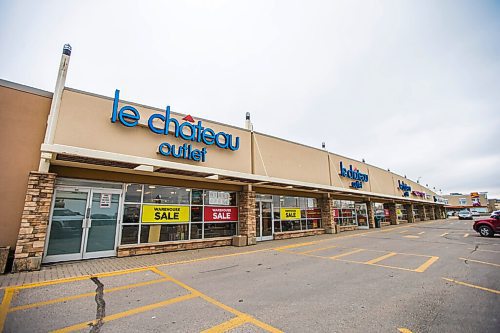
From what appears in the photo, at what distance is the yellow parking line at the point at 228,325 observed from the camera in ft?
12.1

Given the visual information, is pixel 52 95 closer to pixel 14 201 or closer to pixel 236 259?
pixel 14 201

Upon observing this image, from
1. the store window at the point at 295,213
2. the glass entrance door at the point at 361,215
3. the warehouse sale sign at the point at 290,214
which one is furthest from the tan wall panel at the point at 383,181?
the warehouse sale sign at the point at 290,214

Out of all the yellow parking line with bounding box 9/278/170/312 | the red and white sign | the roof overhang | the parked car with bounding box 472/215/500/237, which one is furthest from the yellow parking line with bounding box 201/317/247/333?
the parked car with bounding box 472/215/500/237

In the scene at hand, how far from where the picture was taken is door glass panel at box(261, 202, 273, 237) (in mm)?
14904

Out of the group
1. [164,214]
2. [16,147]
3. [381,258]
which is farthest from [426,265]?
[16,147]

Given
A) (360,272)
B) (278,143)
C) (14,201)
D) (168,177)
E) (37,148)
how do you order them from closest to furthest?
(360,272)
(14,201)
(37,148)
(168,177)
(278,143)

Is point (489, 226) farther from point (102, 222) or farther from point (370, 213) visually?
point (102, 222)

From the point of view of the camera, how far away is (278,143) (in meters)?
15.6

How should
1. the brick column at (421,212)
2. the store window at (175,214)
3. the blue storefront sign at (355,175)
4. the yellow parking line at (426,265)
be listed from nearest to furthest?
1. the yellow parking line at (426,265)
2. the store window at (175,214)
3. the blue storefront sign at (355,175)
4. the brick column at (421,212)

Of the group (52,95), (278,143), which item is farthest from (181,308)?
(278,143)

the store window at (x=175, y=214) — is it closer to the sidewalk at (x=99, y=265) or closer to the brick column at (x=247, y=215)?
the brick column at (x=247, y=215)

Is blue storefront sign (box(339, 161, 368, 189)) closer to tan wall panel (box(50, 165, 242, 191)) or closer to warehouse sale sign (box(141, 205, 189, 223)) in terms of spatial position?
tan wall panel (box(50, 165, 242, 191))

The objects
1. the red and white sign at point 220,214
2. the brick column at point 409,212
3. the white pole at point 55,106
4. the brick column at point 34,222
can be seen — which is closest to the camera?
the brick column at point 34,222

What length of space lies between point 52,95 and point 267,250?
432 inches
